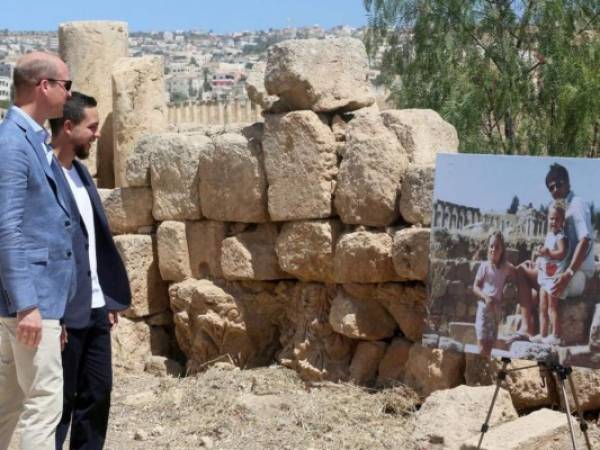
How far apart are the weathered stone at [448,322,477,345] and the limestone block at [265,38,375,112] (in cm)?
222

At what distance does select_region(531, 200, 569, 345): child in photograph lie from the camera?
5.09 m

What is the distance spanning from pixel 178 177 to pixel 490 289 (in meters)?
3.34

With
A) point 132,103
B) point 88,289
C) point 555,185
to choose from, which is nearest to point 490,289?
point 555,185

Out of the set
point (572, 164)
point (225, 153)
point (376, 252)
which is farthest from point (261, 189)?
point (572, 164)

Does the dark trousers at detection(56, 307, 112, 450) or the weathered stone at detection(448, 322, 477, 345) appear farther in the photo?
the weathered stone at detection(448, 322, 477, 345)

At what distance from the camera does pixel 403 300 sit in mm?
6949

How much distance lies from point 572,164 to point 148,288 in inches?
168

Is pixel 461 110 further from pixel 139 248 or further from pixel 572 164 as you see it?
pixel 572 164

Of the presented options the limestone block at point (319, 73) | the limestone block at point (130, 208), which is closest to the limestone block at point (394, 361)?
the limestone block at point (319, 73)

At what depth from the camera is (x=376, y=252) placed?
268 inches

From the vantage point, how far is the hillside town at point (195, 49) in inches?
3095

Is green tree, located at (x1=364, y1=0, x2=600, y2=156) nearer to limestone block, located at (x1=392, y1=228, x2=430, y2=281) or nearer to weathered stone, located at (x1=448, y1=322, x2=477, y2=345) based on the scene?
limestone block, located at (x1=392, y1=228, x2=430, y2=281)

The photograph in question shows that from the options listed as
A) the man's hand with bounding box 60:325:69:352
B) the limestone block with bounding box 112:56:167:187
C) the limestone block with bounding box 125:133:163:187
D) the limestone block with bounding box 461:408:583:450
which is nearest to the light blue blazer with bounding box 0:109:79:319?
the man's hand with bounding box 60:325:69:352

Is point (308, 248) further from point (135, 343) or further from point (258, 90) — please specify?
point (135, 343)
